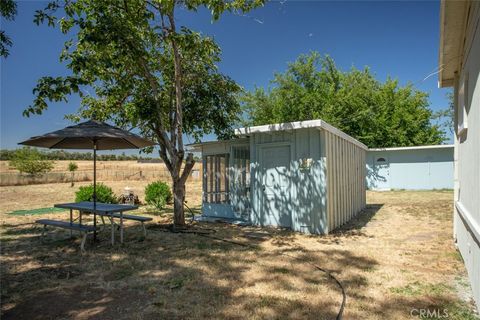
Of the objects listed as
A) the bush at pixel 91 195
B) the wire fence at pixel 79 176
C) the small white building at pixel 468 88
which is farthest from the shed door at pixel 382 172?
the bush at pixel 91 195

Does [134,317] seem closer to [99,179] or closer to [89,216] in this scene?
[89,216]

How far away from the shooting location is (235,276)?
461 cm

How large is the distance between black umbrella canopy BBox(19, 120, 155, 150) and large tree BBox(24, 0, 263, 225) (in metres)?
0.67

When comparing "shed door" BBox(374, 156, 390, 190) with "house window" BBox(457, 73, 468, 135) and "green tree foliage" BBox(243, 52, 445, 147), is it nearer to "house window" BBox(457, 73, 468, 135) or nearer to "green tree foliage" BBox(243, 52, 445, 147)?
"green tree foliage" BBox(243, 52, 445, 147)

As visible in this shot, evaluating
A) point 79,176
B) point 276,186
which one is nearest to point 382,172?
point 276,186

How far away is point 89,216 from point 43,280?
6.67 metres

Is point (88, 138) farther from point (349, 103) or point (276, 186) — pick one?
point (349, 103)

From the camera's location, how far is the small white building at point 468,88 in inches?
132

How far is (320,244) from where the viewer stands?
659 cm

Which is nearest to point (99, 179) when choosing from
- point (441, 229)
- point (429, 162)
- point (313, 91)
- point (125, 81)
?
point (313, 91)

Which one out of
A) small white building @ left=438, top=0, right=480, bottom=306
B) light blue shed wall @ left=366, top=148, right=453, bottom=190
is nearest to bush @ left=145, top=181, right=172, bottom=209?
small white building @ left=438, top=0, right=480, bottom=306

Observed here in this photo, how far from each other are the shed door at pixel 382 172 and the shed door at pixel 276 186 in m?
14.7

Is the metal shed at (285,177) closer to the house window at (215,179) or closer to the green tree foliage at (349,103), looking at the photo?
the house window at (215,179)

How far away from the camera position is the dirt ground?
11.5 ft
